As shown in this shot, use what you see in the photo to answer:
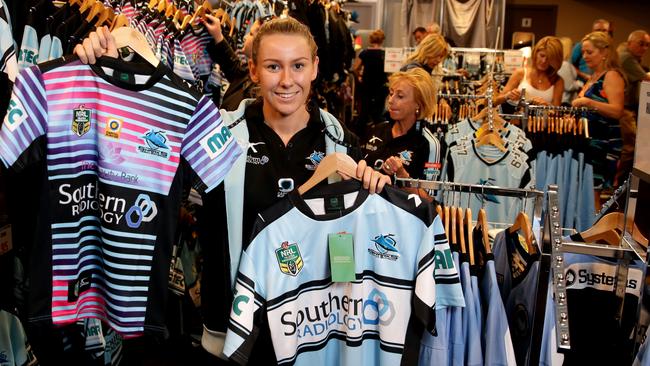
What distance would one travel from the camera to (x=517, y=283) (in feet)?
6.34

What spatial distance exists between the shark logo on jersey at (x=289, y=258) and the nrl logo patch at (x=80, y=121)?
66 cm

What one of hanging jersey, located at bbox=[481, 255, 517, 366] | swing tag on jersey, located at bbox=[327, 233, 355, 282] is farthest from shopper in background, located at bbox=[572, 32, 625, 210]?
swing tag on jersey, located at bbox=[327, 233, 355, 282]

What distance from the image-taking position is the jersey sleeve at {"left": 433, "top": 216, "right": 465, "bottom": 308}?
1841 mm

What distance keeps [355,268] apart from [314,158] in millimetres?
393

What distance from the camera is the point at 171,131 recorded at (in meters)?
1.79

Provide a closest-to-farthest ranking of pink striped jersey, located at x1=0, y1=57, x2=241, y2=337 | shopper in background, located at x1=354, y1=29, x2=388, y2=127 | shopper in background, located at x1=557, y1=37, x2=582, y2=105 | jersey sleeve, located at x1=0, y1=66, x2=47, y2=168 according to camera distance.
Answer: jersey sleeve, located at x1=0, y1=66, x2=47, y2=168 < pink striped jersey, located at x1=0, y1=57, x2=241, y2=337 < shopper in background, located at x1=557, y1=37, x2=582, y2=105 < shopper in background, located at x1=354, y1=29, x2=388, y2=127

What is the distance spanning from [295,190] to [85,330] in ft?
2.98

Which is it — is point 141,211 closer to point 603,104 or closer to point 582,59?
point 603,104

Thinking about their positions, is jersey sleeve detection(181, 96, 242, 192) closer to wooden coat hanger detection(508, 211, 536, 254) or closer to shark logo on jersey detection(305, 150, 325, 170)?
shark logo on jersey detection(305, 150, 325, 170)

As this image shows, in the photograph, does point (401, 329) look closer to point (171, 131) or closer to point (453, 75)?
point (171, 131)

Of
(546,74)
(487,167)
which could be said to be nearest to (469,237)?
(487,167)

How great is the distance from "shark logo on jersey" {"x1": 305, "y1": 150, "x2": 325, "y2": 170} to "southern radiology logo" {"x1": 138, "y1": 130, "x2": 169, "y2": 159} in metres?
0.46

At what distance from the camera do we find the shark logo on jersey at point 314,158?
1.98 metres

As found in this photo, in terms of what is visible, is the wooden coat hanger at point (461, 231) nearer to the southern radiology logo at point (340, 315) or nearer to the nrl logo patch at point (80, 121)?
the southern radiology logo at point (340, 315)
